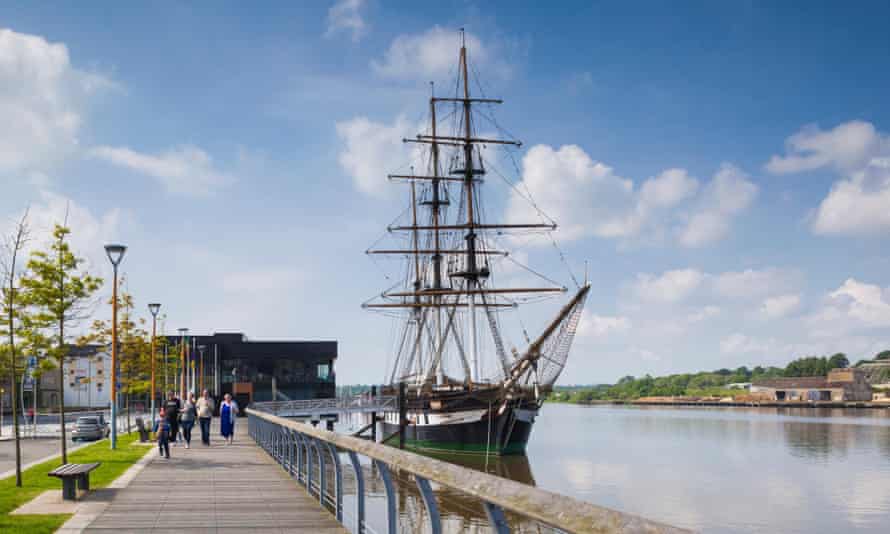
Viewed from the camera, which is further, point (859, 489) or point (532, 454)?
point (532, 454)

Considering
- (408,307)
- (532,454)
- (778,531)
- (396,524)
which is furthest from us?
(408,307)

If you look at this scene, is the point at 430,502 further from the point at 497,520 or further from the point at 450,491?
the point at 497,520

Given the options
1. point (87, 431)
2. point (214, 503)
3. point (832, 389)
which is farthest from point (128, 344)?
point (832, 389)

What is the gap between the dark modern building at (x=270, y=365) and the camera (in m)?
105

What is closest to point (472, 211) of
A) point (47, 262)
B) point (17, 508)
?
point (47, 262)

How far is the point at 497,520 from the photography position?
454 cm

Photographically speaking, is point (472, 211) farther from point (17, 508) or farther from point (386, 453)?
point (386, 453)

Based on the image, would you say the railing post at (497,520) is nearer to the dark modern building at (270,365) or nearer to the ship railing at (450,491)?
the ship railing at (450,491)

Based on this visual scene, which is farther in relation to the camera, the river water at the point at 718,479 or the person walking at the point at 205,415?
the river water at the point at 718,479

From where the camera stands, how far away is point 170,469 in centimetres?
1805

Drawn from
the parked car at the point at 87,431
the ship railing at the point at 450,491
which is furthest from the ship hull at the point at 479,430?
the ship railing at the point at 450,491

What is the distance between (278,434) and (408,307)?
5374cm

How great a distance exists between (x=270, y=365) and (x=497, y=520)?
104 meters

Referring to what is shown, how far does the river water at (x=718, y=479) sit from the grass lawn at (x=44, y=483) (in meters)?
4.90
